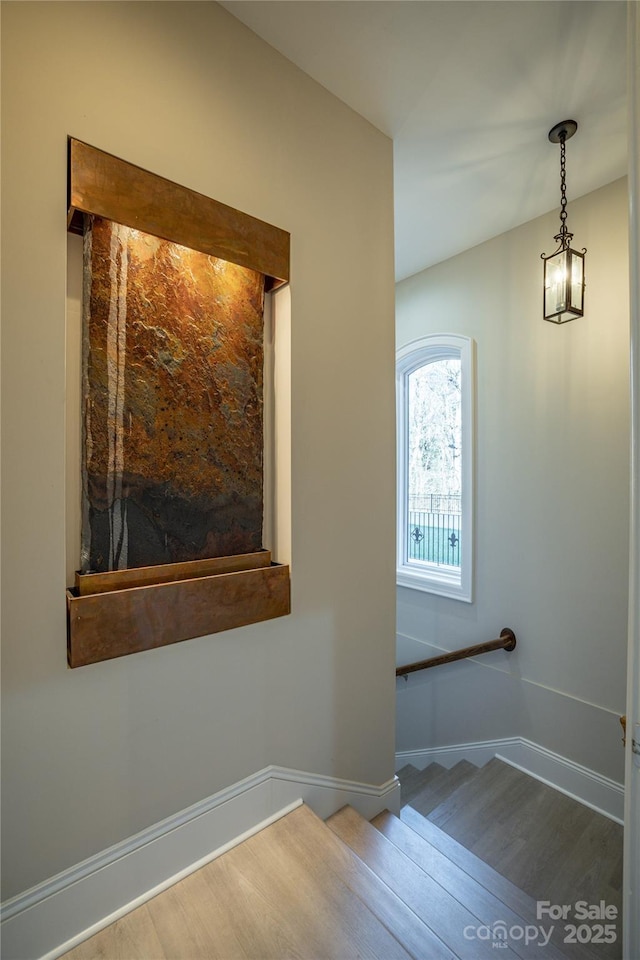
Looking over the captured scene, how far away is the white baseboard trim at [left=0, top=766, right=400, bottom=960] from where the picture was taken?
3.50 ft

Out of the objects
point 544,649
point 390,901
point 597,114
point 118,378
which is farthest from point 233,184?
point 544,649

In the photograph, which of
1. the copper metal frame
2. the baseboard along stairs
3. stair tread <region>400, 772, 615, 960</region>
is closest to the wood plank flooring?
the baseboard along stairs

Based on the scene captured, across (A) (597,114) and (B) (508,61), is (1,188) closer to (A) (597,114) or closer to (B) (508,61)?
(B) (508,61)

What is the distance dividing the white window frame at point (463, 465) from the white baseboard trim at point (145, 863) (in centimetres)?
174

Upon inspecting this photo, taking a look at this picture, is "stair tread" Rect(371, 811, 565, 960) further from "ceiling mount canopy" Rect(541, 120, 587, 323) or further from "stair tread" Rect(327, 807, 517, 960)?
"ceiling mount canopy" Rect(541, 120, 587, 323)

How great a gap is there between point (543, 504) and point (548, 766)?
4.86 ft

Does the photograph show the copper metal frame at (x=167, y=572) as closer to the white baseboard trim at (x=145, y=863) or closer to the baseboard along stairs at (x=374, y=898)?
the white baseboard trim at (x=145, y=863)

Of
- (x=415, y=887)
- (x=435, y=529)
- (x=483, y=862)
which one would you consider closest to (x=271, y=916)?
(x=415, y=887)

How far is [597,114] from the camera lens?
1873 mm

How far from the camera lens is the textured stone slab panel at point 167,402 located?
117 cm

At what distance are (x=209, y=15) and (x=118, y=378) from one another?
4.07 ft

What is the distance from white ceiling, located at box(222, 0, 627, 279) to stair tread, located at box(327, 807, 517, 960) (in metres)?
2.83

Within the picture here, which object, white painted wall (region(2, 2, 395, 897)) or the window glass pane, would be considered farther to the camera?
the window glass pane

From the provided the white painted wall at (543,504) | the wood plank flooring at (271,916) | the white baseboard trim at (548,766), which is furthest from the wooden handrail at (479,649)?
the wood plank flooring at (271,916)
